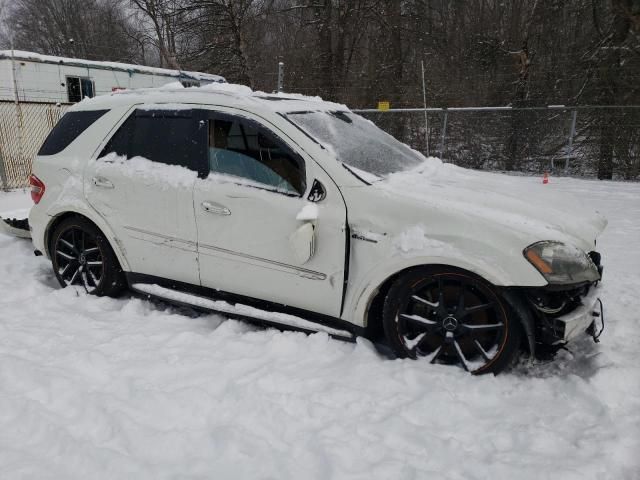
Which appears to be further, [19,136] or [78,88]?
[78,88]

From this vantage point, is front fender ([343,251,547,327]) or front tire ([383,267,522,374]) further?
Result: front tire ([383,267,522,374])

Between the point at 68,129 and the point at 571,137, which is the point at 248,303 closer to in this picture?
the point at 68,129

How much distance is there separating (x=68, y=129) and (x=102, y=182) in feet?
2.38

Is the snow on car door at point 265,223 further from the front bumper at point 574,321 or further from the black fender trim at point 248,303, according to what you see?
the front bumper at point 574,321

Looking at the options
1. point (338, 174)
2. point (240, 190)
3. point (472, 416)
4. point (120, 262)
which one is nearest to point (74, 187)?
point (120, 262)

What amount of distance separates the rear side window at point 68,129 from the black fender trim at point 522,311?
3321 millimetres

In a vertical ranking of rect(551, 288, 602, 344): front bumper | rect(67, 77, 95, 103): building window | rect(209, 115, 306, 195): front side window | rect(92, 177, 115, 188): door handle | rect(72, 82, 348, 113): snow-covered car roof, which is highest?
rect(67, 77, 95, 103): building window

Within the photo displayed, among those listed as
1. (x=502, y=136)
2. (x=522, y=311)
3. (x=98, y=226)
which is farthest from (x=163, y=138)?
(x=502, y=136)

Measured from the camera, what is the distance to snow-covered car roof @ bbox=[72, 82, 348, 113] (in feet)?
11.3

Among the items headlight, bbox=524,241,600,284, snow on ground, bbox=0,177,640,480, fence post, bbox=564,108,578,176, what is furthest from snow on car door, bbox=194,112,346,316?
fence post, bbox=564,108,578,176

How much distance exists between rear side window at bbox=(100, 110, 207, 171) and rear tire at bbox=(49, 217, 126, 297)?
0.66 metres

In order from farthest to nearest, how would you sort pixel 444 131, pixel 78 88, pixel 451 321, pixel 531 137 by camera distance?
1. pixel 78 88
2. pixel 444 131
3. pixel 531 137
4. pixel 451 321

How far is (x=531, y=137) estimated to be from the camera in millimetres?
11602

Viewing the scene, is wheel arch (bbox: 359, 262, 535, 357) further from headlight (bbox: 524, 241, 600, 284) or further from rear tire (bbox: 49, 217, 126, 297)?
rear tire (bbox: 49, 217, 126, 297)
